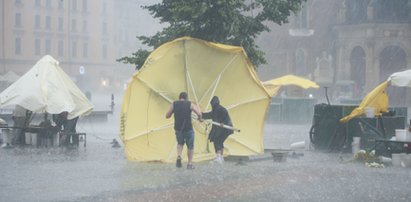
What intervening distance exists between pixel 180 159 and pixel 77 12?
86885mm

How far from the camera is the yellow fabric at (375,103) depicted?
1933 cm

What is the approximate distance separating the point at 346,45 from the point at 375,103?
111ft

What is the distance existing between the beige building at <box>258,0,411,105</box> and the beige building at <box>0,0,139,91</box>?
129 feet

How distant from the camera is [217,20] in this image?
18141 mm

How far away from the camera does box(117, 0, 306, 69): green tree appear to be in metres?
17.9

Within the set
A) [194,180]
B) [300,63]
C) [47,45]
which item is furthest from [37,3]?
[194,180]

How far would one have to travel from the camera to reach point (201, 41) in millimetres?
17172

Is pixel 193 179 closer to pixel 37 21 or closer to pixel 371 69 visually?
pixel 371 69

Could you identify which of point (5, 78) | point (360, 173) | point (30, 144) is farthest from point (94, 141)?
point (5, 78)

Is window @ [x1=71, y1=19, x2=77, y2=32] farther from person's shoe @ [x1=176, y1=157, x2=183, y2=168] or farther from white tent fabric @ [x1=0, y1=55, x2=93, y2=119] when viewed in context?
person's shoe @ [x1=176, y1=157, x2=183, y2=168]

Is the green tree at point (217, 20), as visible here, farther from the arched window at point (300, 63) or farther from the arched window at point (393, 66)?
the arched window at point (300, 63)

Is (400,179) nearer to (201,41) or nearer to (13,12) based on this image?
(201,41)

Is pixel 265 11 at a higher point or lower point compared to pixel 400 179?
higher

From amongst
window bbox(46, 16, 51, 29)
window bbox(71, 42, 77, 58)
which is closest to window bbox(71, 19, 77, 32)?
window bbox(71, 42, 77, 58)
